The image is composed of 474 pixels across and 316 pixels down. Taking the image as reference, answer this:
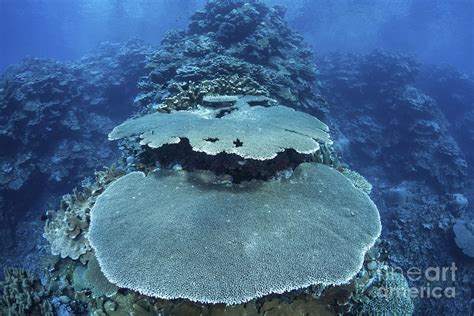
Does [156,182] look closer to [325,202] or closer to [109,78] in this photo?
[325,202]

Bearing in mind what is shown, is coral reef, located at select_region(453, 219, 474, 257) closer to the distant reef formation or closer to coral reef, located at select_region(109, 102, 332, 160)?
the distant reef formation

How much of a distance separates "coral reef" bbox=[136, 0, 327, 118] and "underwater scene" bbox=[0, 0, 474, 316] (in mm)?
67

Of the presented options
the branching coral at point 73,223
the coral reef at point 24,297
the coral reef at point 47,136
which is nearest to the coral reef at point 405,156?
the branching coral at point 73,223

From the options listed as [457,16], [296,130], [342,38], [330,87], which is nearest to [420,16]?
[457,16]

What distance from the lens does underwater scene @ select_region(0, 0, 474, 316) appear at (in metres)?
3.00

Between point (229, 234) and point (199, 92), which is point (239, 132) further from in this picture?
point (199, 92)

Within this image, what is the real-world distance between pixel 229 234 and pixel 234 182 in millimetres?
1026

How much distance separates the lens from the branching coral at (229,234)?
104 inches

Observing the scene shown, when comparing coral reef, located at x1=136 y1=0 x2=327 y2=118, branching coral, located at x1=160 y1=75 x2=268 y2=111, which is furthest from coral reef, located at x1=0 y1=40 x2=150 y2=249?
branching coral, located at x1=160 y1=75 x2=268 y2=111

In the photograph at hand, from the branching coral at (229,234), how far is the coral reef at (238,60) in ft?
14.2

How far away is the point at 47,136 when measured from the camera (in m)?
13.0

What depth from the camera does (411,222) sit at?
10.7 m

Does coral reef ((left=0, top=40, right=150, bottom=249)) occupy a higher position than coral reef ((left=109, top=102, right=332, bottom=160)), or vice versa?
coral reef ((left=109, top=102, right=332, bottom=160))

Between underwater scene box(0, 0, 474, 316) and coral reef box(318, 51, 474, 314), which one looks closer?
underwater scene box(0, 0, 474, 316)
